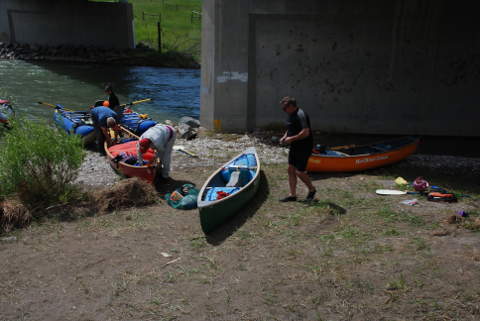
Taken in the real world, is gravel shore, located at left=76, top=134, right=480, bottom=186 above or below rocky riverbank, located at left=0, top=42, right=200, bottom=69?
below

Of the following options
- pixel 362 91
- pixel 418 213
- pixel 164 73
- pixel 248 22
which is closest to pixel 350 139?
pixel 362 91

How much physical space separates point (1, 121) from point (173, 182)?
7127 mm

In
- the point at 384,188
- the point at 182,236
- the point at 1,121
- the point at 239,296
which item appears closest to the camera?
the point at 239,296

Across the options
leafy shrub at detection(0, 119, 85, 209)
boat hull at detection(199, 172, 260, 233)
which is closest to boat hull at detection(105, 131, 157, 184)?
leafy shrub at detection(0, 119, 85, 209)

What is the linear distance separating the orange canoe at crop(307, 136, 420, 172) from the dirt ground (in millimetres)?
1727

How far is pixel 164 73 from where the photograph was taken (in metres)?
32.3

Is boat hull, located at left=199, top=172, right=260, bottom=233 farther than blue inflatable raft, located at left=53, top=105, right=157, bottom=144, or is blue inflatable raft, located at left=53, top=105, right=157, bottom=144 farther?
blue inflatable raft, located at left=53, top=105, right=157, bottom=144

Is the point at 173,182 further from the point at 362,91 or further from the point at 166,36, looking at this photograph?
the point at 166,36

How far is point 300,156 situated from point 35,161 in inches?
190

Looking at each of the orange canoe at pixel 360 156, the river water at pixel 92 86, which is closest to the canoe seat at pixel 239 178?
the orange canoe at pixel 360 156

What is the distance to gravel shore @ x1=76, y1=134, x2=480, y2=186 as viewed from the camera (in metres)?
10.6

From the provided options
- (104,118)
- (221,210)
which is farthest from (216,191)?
(104,118)

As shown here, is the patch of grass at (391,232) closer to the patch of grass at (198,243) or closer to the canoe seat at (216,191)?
the canoe seat at (216,191)

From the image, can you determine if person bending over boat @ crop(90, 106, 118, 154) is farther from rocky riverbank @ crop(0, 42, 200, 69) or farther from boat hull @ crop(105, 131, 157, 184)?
rocky riverbank @ crop(0, 42, 200, 69)
